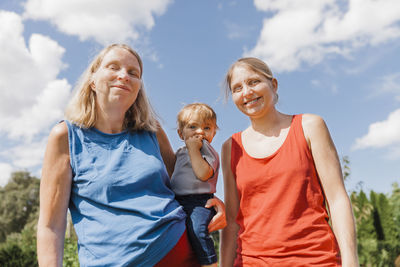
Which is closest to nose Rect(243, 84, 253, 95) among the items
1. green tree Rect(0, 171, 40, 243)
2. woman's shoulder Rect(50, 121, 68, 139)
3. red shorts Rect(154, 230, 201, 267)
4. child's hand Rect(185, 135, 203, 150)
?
child's hand Rect(185, 135, 203, 150)

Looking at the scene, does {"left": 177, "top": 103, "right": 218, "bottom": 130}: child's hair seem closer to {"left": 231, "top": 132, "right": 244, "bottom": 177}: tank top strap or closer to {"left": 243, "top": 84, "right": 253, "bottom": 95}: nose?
{"left": 231, "top": 132, "right": 244, "bottom": 177}: tank top strap

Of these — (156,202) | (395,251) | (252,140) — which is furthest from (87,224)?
(395,251)

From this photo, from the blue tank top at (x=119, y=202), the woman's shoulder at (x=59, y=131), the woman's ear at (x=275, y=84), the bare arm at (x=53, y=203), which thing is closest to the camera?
the blue tank top at (x=119, y=202)

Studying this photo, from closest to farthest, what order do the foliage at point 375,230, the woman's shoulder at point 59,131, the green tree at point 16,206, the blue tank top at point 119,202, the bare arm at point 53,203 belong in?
the blue tank top at point 119,202 < the bare arm at point 53,203 < the woman's shoulder at point 59,131 < the foliage at point 375,230 < the green tree at point 16,206

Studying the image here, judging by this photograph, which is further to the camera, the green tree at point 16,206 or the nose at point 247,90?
the green tree at point 16,206

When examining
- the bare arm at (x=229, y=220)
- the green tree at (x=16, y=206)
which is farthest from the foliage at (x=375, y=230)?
the green tree at (x=16, y=206)

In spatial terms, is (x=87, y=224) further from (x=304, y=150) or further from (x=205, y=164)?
(x=304, y=150)

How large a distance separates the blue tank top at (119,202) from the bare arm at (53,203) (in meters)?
0.06

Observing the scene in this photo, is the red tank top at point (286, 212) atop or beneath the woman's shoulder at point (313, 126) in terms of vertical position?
beneath

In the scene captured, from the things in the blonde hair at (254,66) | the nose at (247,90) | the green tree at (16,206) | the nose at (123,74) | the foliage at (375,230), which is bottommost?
the foliage at (375,230)

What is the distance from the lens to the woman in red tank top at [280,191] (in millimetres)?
2096

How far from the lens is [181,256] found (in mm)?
2100

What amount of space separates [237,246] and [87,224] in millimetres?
1041

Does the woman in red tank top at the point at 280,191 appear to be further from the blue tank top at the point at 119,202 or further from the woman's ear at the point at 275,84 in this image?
the blue tank top at the point at 119,202
